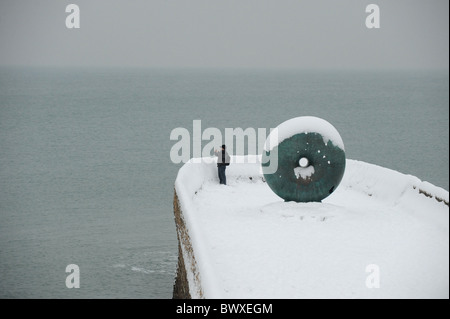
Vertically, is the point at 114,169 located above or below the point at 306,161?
below

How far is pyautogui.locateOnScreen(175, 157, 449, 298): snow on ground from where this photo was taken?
9.83 meters

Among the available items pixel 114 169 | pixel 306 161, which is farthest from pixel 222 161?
pixel 114 169

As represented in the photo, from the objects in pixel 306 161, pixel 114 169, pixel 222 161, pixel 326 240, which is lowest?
pixel 114 169

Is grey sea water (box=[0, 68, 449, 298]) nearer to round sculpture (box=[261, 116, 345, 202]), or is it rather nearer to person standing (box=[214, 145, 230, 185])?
person standing (box=[214, 145, 230, 185])

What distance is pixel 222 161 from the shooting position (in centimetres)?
1908

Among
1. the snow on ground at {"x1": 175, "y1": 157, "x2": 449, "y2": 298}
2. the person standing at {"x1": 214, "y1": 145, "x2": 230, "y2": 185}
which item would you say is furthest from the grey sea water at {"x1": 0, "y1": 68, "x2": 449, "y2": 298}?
the snow on ground at {"x1": 175, "y1": 157, "x2": 449, "y2": 298}

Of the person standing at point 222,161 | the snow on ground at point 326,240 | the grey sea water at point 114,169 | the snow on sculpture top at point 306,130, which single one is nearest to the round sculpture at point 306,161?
the snow on sculpture top at point 306,130

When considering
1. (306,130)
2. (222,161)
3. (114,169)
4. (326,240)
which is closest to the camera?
(326,240)

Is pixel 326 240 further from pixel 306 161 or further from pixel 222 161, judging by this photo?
pixel 222 161

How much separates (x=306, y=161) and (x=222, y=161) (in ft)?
14.2

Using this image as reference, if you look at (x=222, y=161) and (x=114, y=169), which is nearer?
(x=222, y=161)

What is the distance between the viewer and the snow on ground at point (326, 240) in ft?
32.2

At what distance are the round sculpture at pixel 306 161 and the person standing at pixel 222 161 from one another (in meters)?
3.71
